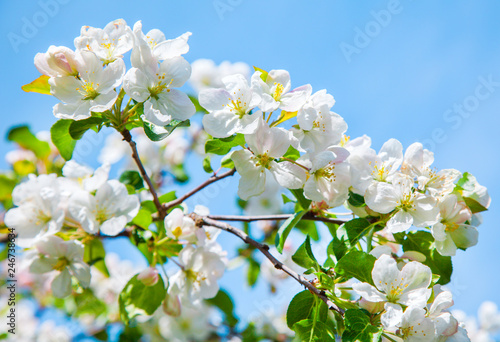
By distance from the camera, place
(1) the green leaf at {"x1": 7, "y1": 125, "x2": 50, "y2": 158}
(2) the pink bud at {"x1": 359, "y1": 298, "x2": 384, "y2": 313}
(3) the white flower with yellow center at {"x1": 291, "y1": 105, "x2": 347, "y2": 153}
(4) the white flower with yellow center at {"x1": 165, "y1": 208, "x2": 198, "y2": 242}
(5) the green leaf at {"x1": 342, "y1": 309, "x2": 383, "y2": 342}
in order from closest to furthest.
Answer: (5) the green leaf at {"x1": 342, "y1": 309, "x2": 383, "y2": 342} → (2) the pink bud at {"x1": 359, "y1": 298, "x2": 384, "y2": 313} → (3) the white flower with yellow center at {"x1": 291, "y1": 105, "x2": 347, "y2": 153} → (4) the white flower with yellow center at {"x1": 165, "y1": 208, "x2": 198, "y2": 242} → (1) the green leaf at {"x1": 7, "y1": 125, "x2": 50, "y2": 158}

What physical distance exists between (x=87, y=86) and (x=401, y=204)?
1.02 m

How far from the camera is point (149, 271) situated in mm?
1598

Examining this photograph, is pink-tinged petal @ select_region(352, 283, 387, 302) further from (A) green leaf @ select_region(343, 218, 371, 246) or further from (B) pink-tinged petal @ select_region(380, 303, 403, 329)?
(A) green leaf @ select_region(343, 218, 371, 246)

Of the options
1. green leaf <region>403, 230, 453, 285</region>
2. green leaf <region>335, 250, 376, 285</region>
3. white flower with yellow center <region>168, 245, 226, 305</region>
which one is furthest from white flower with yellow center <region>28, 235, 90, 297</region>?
green leaf <region>403, 230, 453, 285</region>

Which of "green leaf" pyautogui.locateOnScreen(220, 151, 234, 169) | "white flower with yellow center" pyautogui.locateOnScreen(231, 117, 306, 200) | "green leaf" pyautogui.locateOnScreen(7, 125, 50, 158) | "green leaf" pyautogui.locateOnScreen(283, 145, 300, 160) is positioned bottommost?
"white flower with yellow center" pyautogui.locateOnScreen(231, 117, 306, 200)

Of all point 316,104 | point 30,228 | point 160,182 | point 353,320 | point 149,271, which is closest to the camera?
point 353,320

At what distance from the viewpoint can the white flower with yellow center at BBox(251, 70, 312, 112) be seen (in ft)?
4.12

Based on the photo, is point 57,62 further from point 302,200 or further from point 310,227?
point 310,227

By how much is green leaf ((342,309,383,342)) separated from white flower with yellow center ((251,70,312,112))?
1.96 ft

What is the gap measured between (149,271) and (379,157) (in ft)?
3.00

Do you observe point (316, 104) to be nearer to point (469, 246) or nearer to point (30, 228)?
point (469, 246)

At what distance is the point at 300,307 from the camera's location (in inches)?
51.4

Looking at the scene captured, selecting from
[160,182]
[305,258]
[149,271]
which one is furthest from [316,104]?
[160,182]

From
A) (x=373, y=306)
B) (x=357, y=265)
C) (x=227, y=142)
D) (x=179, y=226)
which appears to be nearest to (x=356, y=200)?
(x=357, y=265)
